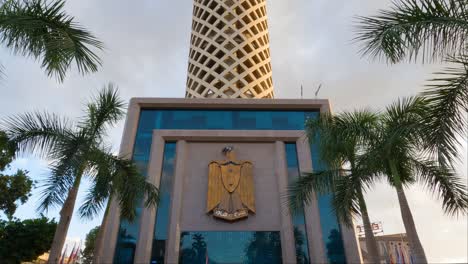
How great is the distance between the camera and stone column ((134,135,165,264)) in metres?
15.6

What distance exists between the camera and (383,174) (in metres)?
9.46

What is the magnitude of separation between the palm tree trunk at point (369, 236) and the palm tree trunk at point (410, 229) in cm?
136

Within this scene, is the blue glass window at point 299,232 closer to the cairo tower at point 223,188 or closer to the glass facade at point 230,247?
the cairo tower at point 223,188

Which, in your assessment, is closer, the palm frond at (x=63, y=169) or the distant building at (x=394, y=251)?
the palm frond at (x=63, y=169)

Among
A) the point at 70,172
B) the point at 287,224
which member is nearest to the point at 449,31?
the point at 70,172

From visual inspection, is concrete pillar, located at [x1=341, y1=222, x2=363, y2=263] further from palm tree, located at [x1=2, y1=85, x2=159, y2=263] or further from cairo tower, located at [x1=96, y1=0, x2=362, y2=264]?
palm tree, located at [x1=2, y1=85, x2=159, y2=263]

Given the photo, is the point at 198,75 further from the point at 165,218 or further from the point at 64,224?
the point at 64,224

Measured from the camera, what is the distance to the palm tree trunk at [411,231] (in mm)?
7238

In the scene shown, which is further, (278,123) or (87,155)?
(278,123)

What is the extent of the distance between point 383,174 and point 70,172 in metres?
8.91

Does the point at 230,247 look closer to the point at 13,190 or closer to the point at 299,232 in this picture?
the point at 299,232

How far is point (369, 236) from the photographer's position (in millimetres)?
9383

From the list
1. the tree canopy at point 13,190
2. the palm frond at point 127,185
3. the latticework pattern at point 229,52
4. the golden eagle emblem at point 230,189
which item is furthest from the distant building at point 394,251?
the tree canopy at point 13,190

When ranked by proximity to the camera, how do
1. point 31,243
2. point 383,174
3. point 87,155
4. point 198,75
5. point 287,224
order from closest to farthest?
point 87,155
point 383,174
point 287,224
point 31,243
point 198,75
